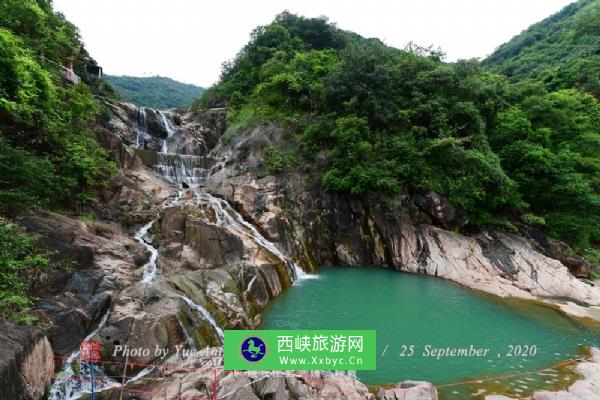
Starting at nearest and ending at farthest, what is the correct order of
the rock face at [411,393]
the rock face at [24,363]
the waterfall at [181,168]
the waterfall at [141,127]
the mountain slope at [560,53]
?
1. the rock face at [24,363]
2. the rock face at [411,393]
3. the waterfall at [181,168]
4. the waterfall at [141,127]
5. the mountain slope at [560,53]

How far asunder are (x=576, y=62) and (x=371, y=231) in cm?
2900

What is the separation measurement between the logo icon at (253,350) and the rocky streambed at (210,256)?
1.36 ft

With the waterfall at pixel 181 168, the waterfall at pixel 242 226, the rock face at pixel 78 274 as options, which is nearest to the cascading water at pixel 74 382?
the rock face at pixel 78 274

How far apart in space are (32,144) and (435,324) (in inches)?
569

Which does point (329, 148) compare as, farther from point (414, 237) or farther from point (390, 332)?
point (390, 332)

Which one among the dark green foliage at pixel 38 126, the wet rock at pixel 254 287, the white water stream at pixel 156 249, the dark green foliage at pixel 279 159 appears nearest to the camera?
the white water stream at pixel 156 249

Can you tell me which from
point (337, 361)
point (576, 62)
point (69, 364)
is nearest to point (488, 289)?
point (337, 361)

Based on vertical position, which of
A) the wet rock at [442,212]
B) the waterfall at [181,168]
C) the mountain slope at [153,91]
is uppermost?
the mountain slope at [153,91]

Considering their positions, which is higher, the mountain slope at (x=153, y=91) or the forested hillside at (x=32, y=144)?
the mountain slope at (x=153, y=91)

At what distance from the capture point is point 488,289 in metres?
13.9

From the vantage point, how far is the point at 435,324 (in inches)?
403

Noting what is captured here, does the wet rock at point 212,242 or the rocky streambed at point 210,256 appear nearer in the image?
the rocky streambed at point 210,256

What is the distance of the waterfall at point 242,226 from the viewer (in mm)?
13875

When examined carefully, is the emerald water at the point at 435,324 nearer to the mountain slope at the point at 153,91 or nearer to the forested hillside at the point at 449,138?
the forested hillside at the point at 449,138
